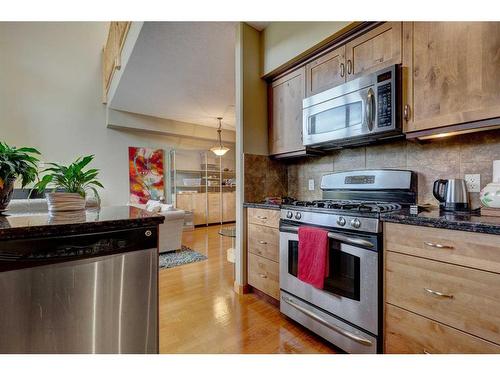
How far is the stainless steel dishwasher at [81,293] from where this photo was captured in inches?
36.2

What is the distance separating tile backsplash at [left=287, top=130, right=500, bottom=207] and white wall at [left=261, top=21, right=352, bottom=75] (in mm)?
974

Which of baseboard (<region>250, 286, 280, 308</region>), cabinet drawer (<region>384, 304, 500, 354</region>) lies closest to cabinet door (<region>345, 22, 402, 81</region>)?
cabinet drawer (<region>384, 304, 500, 354</region>)

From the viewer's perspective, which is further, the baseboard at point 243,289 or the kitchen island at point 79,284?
the baseboard at point 243,289

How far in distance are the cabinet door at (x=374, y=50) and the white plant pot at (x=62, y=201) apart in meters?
2.04

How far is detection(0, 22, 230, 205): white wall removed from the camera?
471 cm

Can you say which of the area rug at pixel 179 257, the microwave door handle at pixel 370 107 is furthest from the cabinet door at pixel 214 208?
the microwave door handle at pixel 370 107

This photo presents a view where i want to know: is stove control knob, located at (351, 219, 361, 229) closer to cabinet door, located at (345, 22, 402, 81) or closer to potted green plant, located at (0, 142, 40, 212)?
cabinet door, located at (345, 22, 402, 81)

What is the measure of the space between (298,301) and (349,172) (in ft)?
3.85

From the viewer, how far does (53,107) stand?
5059 millimetres

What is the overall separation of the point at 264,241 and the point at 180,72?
267 cm

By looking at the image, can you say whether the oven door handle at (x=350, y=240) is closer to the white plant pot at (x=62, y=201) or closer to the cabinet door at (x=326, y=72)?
the cabinet door at (x=326, y=72)

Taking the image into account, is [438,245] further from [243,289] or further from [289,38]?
[289,38]

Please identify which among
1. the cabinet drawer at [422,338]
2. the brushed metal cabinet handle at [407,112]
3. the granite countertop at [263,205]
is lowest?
the cabinet drawer at [422,338]

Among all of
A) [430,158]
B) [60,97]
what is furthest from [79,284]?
[60,97]
